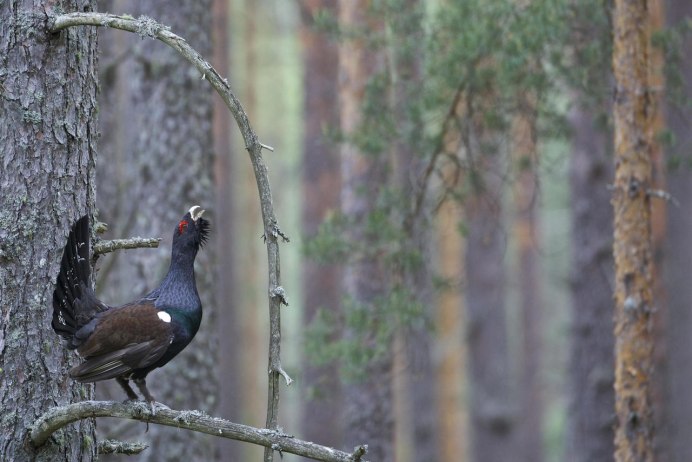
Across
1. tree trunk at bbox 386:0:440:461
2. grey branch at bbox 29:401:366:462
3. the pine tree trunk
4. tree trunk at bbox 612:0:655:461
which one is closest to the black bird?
Result: grey branch at bbox 29:401:366:462

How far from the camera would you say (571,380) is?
419 inches

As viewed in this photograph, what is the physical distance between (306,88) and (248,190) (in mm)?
6626

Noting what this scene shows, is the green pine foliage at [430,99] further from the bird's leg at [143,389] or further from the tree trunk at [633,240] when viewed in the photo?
the bird's leg at [143,389]

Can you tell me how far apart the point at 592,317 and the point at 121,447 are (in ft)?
24.4

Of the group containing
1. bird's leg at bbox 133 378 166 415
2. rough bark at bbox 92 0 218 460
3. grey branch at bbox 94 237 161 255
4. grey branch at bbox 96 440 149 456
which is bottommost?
grey branch at bbox 96 440 149 456

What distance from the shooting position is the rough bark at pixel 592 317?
10023 millimetres

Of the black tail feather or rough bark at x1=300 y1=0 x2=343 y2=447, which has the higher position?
rough bark at x1=300 y1=0 x2=343 y2=447

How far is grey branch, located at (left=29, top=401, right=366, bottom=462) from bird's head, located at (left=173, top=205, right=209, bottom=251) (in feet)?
2.76

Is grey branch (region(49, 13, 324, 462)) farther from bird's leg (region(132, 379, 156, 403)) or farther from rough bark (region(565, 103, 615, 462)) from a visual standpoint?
rough bark (region(565, 103, 615, 462))

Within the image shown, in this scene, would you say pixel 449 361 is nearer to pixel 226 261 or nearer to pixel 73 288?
pixel 226 261

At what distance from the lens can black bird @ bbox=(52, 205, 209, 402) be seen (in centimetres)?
380

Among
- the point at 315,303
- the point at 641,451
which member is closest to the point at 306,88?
the point at 315,303

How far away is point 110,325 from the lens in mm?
3869

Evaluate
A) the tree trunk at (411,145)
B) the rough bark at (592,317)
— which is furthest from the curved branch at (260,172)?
the rough bark at (592,317)
